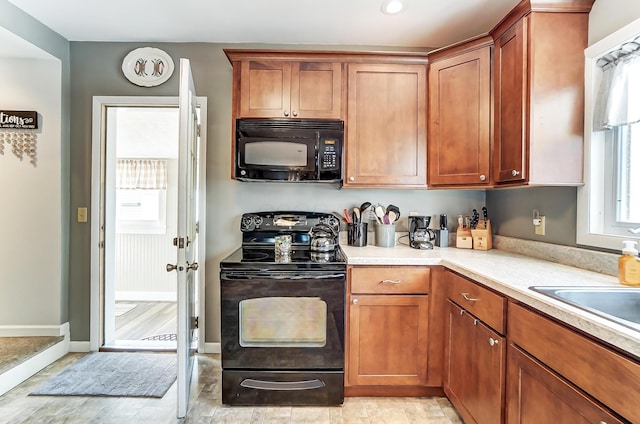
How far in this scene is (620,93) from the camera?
155 centimetres

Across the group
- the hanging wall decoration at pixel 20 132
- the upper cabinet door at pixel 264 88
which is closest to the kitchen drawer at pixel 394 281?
the upper cabinet door at pixel 264 88

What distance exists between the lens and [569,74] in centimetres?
173

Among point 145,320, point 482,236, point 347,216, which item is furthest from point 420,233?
point 145,320

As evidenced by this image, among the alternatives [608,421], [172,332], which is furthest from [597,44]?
[172,332]

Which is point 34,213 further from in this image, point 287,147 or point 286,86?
point 286,86

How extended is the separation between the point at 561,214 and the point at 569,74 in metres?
0.74

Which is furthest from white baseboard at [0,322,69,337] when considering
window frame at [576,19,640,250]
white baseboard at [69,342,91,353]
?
window frame at [576,19,640,250]

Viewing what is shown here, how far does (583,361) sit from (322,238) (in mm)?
1584

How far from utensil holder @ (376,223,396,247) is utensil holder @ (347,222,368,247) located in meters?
0.10

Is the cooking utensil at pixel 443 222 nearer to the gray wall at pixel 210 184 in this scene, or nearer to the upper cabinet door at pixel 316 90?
the gray wall at pixel 210 184

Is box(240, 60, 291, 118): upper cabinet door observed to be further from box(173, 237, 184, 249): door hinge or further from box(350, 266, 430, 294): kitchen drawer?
box(350, 266, 430, 294): kitchen drawer

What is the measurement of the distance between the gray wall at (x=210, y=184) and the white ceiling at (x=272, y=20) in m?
0.14

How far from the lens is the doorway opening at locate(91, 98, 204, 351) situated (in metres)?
2.71

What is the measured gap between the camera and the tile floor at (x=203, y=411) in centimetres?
187
